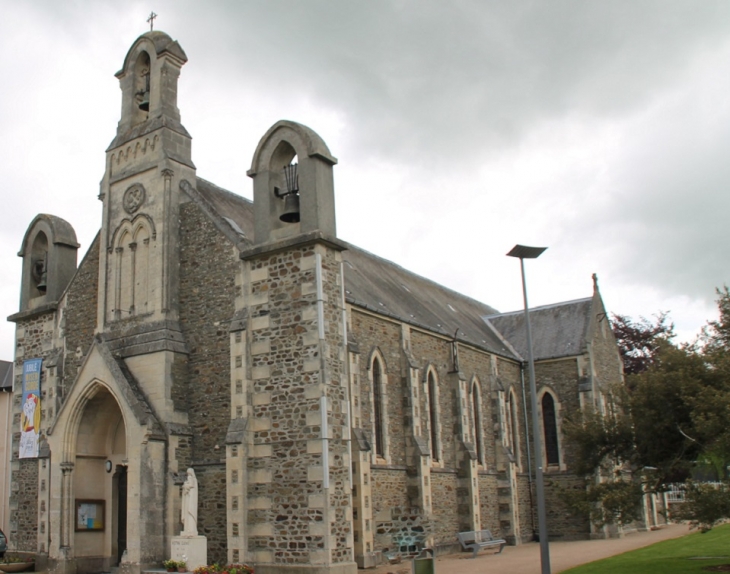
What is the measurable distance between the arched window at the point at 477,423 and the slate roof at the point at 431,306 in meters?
1.84

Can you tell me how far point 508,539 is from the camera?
98.8ft

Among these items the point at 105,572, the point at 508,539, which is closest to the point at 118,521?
the point at 105,572

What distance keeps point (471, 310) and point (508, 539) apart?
1341cm

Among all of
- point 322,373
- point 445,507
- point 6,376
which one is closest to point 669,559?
point 445,507

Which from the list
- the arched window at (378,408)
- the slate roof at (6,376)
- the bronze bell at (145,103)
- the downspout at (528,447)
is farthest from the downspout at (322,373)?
the slate roof at (6,376)

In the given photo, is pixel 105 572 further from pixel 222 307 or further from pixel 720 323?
pixel 720 323

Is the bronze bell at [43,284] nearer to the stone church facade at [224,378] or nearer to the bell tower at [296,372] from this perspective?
the stone church facade at [224,378]

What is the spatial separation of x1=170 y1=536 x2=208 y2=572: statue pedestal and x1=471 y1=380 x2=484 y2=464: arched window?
46.0 ft

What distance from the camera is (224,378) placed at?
20.2 meters

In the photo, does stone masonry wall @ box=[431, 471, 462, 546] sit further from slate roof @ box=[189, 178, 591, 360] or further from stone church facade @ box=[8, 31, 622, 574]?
slate roof @ box=[189, 178, 591, 360]

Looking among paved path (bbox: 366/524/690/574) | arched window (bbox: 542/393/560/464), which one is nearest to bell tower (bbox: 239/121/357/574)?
paved path (bbox: 366/524/690/574)

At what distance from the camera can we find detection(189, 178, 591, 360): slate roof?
80.3 ft

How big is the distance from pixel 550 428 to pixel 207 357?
1926 centimetres

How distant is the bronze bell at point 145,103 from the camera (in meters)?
23.5
